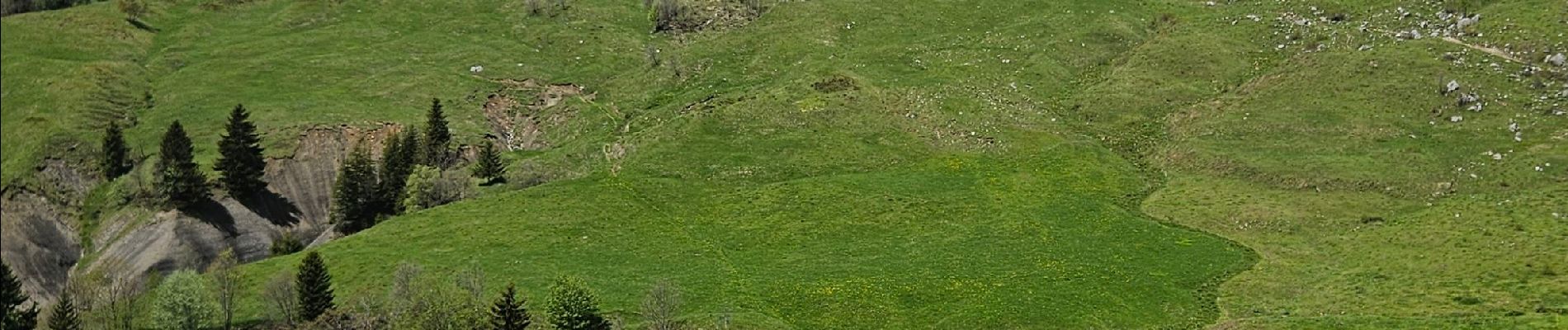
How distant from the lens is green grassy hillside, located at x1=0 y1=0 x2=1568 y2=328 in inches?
3548

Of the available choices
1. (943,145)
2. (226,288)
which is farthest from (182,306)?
(943,145)

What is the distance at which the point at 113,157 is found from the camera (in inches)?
4806

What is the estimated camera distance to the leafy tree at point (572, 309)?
81.1 metres

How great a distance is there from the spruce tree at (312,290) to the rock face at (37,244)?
32.6 meters

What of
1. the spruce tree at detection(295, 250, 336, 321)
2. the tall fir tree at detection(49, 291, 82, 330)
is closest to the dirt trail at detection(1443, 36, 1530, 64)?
the spruce tree at detection(295, 250, 336, 321)

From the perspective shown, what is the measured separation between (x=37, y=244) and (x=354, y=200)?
29312 mm

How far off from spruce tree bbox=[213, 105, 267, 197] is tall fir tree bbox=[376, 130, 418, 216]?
11.9m

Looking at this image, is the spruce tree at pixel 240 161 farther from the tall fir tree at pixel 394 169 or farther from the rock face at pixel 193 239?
the tall fir tree at pixel 394 169

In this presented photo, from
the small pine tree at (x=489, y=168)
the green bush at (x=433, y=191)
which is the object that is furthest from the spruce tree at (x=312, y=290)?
the small pine tree at (x=489, y=168)

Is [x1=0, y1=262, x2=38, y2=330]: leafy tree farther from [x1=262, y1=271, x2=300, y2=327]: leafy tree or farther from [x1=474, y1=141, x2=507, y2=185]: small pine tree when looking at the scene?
[x1=474, y1=141, x2=507, y2=185]: small pine tree

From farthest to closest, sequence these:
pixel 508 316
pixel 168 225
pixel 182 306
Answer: pixel 168 225, pixel 182 306, pixel 508 316

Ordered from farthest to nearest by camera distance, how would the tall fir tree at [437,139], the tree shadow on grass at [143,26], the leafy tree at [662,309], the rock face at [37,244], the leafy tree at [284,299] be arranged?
the tree shadow on grass at [143,26]
the tall fir tree at [437,139]
the rock face at [37,244]
the leafy tree at [284,299]
the leafy tree at [662,309]

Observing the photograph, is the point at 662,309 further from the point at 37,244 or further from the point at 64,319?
the point at 37,244

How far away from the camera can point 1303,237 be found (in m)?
97.2
